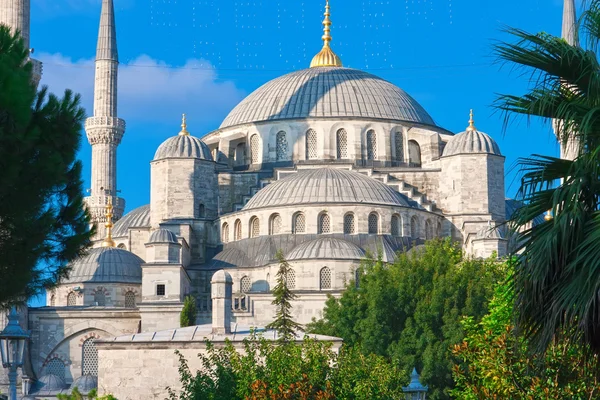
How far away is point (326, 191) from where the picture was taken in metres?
57.4

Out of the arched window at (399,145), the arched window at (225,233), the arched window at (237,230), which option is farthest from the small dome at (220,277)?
the arched window at (399,145)

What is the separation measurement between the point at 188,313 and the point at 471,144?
15.0 m

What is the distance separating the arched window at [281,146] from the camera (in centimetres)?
6581

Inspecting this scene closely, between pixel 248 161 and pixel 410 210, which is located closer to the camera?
pixel 410 210

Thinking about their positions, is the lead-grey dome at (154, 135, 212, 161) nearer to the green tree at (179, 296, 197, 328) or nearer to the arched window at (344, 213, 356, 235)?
the arched window at (344, 213, 356, 235)

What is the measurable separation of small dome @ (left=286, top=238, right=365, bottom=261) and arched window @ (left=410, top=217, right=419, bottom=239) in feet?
12.3

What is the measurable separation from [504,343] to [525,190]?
25.5 ft

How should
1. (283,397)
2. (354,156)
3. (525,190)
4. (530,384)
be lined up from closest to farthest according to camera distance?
(525,190)
(530,384)
(283,397)
(354,156)

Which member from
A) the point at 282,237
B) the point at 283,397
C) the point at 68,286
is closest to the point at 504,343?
the point at 283,397

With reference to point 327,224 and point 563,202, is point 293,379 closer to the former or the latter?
point 563,202

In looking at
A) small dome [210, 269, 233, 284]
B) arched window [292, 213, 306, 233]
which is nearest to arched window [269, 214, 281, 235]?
arched window [292, 213, 306, 233]

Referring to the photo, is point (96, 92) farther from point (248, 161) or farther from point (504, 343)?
point (504, 343)

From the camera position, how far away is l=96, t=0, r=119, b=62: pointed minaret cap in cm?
6869

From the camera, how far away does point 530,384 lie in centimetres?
1962
